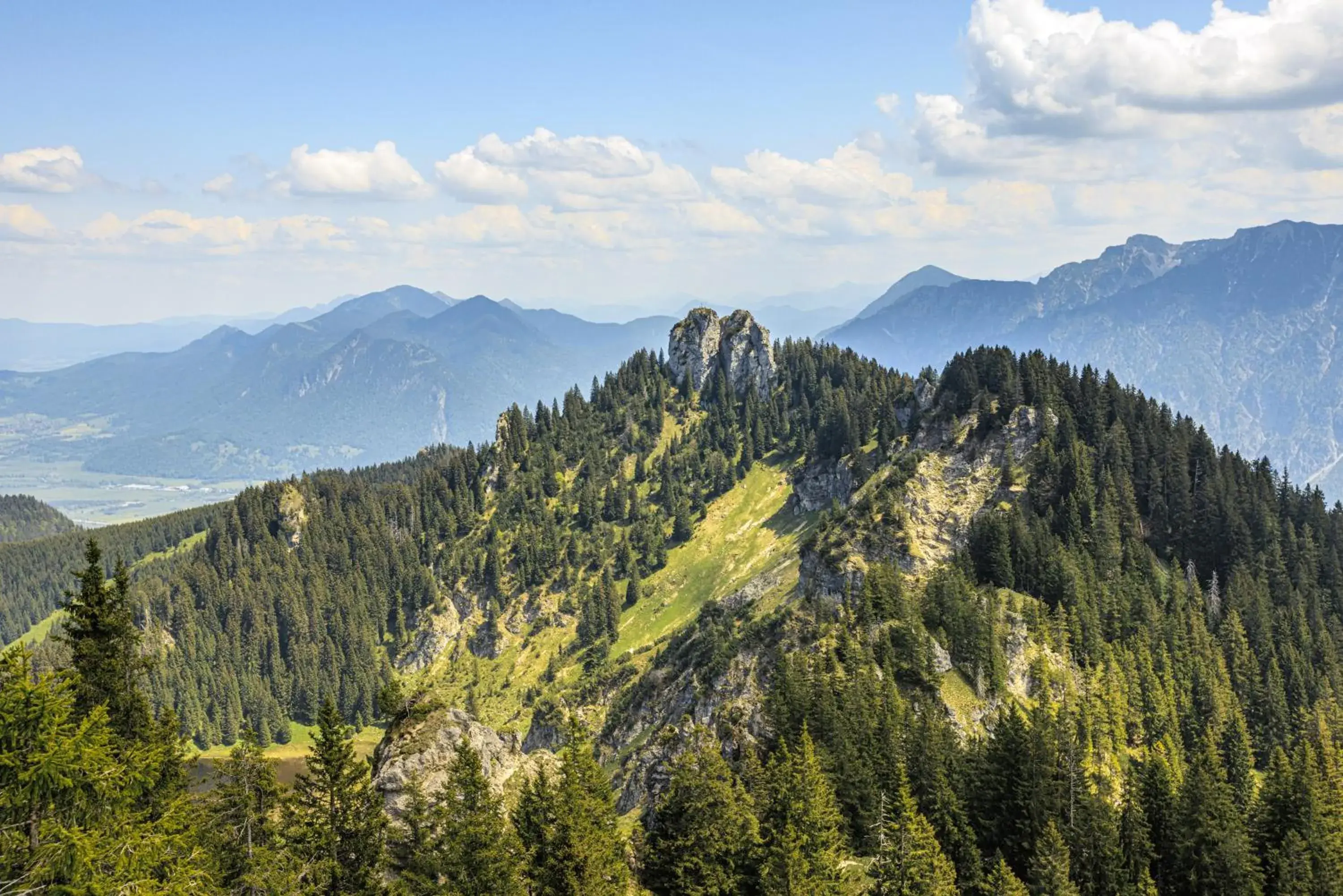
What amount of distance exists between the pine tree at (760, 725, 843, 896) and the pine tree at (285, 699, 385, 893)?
69.7 ft

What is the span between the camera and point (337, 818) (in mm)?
42094

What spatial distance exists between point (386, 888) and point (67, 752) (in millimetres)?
22282

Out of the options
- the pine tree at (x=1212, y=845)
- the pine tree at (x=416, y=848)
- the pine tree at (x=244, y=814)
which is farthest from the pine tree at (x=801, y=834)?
the pine tree at (x=244, y=814)

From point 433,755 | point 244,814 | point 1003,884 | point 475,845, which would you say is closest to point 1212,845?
point 1003,884

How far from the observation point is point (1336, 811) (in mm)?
62781

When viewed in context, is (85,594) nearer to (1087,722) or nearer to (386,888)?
(386,888)

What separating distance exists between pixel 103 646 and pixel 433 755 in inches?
819

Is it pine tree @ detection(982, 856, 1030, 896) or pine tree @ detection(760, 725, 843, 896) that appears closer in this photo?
pine tree @ detection(760, 725, 843, 896)

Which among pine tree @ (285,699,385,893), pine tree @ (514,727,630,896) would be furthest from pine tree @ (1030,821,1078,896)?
pine tree @ (285,699,385,893)

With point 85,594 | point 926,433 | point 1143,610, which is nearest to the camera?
point 85,594

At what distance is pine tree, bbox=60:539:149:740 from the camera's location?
129ft

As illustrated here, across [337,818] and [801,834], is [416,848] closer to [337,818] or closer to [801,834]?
[337,818]

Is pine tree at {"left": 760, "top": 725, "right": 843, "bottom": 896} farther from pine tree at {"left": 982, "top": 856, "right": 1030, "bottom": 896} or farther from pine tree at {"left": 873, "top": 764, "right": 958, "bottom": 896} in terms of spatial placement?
pine tree at {"left": 982, "top": 856, "right": 1030, "bottom": 896}

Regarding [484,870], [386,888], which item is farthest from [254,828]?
[484,870]
